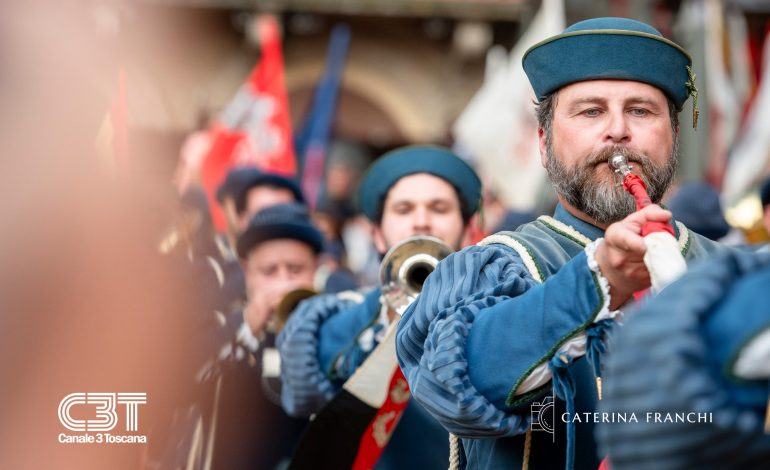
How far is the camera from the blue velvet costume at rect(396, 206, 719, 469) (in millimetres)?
2252

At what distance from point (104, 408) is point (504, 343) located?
1.76m

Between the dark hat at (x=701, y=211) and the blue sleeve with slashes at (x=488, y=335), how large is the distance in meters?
3.23

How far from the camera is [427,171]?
16.0 feet

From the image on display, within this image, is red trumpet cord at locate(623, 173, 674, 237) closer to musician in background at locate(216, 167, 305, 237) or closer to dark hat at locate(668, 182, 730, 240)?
dark hat at locate(668, 182, 730, 240)

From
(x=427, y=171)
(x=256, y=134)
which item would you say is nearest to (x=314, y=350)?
(x=427, y=171)

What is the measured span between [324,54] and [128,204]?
15.0 meters

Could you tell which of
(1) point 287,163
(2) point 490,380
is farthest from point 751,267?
(1) point 287,163

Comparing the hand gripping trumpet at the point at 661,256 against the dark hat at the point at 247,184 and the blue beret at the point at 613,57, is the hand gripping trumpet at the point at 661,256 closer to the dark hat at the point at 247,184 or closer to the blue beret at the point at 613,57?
the blue beret at the point at 613,57

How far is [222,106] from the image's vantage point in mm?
17516

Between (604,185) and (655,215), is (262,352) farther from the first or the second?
(655,215)

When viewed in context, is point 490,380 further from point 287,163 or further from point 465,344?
point 287,163

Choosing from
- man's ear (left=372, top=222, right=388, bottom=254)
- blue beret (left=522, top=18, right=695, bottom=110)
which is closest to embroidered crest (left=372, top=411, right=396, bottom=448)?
man's ear (left=372, top=222, right=388, bottom=254)

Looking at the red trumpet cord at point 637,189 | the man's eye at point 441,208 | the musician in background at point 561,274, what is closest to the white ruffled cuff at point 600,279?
the musician in background at point 561,274

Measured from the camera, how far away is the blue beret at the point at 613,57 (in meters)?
2.77
